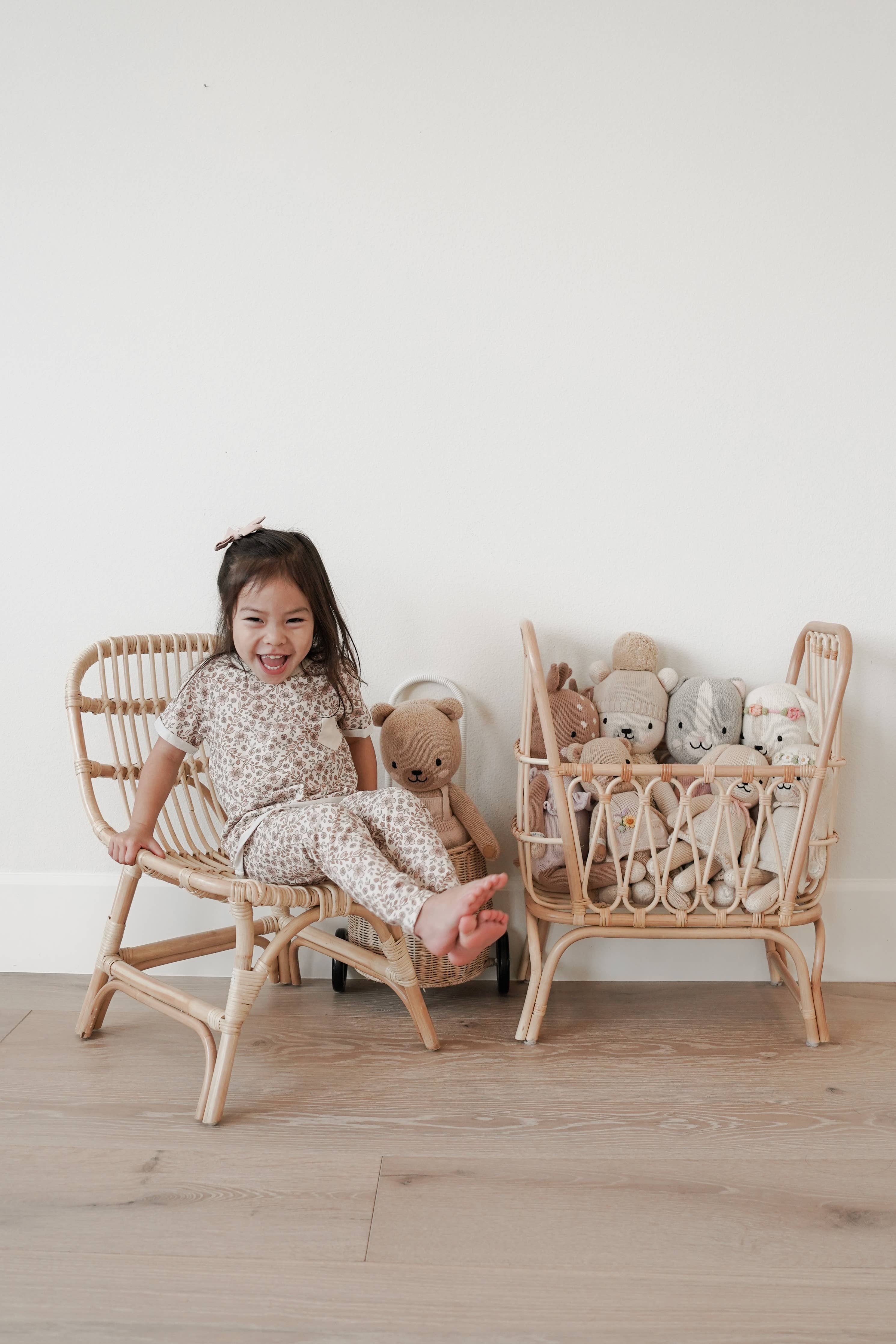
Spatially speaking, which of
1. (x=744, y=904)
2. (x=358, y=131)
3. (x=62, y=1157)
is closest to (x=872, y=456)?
(x=744, y=904)

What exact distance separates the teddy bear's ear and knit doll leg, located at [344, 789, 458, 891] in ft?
1.44

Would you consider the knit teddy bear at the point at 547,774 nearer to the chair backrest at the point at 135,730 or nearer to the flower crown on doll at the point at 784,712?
the flower crown on doll at the point at 784,712

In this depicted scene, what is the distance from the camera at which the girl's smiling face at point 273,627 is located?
1.54 m

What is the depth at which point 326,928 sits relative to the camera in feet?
6.21

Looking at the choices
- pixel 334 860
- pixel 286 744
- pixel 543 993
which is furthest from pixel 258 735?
pixel 543 993

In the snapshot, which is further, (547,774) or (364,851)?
(547,774)

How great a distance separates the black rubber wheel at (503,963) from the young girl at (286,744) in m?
0.22

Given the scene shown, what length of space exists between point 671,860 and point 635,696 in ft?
1.00

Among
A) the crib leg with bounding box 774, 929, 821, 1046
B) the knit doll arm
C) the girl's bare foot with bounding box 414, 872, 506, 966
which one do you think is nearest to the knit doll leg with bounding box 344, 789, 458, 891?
the girl's bare foot with bounding box 414, 872, 506, 966

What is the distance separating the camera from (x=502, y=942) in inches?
69.1

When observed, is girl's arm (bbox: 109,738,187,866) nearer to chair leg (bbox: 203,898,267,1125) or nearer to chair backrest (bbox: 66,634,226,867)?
chair backrest (bbox: 66,634,226,867)

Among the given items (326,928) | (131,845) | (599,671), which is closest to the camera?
(131,845)

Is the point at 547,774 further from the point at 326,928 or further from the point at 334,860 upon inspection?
the point at 326,928

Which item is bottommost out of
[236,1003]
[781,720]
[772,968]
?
[772,968]
